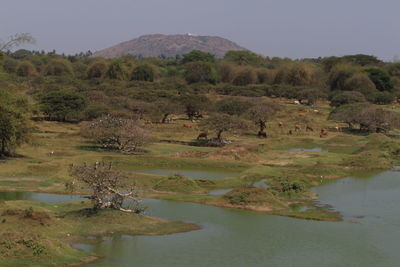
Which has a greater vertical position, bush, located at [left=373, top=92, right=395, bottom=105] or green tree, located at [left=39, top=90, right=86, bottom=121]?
bush, located at [left=373, top=92, right=395, bottom=105]

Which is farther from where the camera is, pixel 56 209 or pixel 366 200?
pixel 366 200

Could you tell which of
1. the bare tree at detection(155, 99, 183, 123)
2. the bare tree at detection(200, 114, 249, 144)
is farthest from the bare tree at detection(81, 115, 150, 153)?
the bare tree at detection(155, 99, 183, 123)

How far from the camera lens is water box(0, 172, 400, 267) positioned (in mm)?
20953

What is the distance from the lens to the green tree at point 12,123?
128ft

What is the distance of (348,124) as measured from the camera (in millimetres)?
70188

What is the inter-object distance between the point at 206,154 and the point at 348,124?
29.7 metres

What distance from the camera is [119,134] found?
46.0 metres

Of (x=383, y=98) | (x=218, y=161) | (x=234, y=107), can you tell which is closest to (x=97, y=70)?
(x=383, y=98)

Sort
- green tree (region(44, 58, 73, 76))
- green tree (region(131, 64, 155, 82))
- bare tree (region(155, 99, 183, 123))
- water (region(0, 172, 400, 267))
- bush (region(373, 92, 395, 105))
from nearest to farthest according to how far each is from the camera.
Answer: water (region(0, 172, 400, 267)) → bare tree (region(155, 99, 183, 123)) → bush (region(373, 92, 395, 105)) → green tree (region(131, 64, 155, 82)) → green tree (region(44, 58, 73, 76))

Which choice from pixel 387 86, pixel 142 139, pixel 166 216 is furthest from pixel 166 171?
pixel 387 86

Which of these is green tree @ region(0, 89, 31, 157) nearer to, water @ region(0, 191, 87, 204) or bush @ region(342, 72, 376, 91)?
water @ region(0, 191, 87, 204)

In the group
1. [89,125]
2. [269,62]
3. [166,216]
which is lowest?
[166,216]

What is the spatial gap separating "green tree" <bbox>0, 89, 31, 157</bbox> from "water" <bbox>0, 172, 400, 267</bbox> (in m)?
13.4

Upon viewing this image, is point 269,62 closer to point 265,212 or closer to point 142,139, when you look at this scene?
point 142,139
